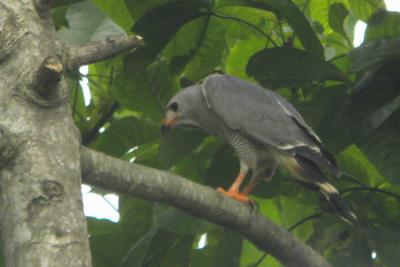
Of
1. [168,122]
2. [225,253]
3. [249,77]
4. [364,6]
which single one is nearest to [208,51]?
[249,77]

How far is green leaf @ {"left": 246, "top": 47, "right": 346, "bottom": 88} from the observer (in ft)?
14.1

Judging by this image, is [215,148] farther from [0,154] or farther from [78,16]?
[0,154]

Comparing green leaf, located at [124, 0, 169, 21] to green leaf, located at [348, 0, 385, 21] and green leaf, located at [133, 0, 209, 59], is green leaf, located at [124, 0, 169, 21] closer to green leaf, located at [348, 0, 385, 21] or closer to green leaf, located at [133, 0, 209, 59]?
green leaf, located at [133, 0, 209, 59]

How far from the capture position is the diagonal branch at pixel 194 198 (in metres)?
3.41

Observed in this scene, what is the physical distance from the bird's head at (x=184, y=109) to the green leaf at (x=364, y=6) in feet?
2.89

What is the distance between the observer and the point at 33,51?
3236 mm

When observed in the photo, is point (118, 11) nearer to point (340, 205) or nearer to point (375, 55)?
point (375, 55)

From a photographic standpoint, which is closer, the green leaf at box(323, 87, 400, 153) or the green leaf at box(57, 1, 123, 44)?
the green leaf at box(323, 87, 400, 153)

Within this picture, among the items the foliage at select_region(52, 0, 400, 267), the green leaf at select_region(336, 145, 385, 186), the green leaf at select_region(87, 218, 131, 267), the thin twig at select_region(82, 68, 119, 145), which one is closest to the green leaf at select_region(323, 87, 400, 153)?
the foliage at select_region(52, 0, 400, 267)

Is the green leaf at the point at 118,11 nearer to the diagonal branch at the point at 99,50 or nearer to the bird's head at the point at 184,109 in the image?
the bird's head at the point at 184,109

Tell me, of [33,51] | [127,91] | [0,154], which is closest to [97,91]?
[127,91]

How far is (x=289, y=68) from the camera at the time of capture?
4.33 metres

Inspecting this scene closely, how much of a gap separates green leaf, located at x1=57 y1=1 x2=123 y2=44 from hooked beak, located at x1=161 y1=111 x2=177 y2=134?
51 cm

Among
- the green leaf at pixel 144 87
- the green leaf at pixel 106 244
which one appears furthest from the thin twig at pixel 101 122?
the green leaf at pixel 106 244
